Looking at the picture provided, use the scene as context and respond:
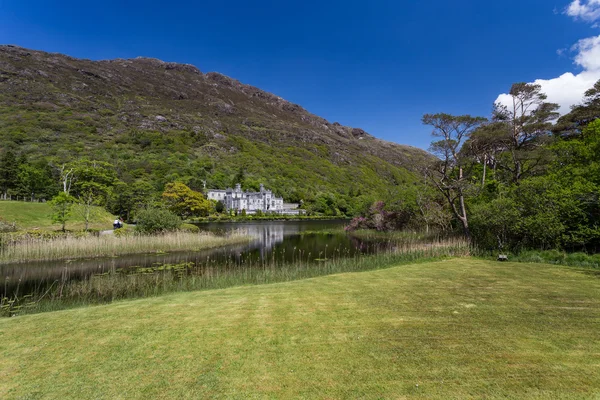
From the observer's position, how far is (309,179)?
13088 cm

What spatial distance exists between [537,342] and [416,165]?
17414mm

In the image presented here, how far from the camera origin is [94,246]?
18797 mm

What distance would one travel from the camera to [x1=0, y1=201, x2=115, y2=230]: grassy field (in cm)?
2364

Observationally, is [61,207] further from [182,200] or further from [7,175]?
[182,200]

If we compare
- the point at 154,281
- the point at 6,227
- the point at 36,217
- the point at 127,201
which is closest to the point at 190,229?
the point at 36,217

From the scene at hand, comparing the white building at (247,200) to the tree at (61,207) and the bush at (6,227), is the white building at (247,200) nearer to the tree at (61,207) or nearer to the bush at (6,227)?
the tree at (61,207)

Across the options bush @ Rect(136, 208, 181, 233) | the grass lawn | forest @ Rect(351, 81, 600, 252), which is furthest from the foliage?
the grass lawn

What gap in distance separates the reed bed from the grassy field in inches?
282

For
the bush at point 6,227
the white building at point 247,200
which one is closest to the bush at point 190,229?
the bush at point 6,227

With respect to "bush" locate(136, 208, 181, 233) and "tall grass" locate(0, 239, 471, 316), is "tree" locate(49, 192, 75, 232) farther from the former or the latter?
"tall grass" locate(0, 239, 471, 316)

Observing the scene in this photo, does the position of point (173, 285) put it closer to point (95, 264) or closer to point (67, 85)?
point (95, 264)

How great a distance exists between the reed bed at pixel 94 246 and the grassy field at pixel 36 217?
7.17 m

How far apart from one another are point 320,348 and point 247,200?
9298 centimetres

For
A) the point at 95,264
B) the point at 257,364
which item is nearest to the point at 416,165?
the point at 257,364
